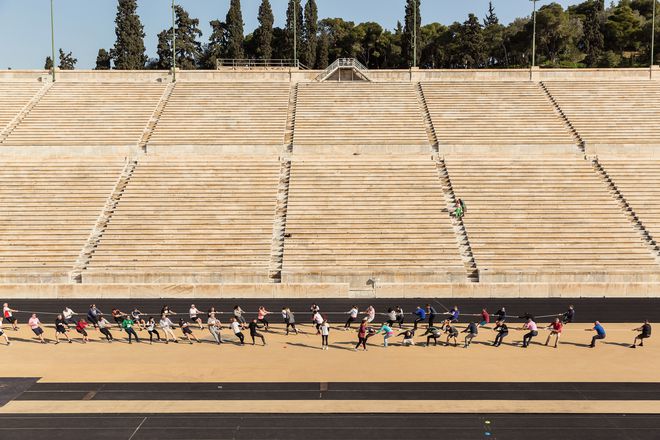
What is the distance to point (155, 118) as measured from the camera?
42.0 meters

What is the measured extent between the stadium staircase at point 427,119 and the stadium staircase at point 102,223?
20788 mm

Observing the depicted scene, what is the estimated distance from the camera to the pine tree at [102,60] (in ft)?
242

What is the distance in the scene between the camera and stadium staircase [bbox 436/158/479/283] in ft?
92.2

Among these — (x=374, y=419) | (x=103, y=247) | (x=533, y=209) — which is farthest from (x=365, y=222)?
(x=374, y=419)

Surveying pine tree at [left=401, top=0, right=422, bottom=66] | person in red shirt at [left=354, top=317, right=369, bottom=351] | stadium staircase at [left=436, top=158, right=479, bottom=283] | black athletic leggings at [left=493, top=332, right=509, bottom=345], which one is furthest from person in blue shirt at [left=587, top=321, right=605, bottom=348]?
pine tree at [left=401, top=0, right=422, bottom=66]

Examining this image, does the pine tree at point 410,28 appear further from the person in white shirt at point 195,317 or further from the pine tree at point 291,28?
the person in white shirt at point 195,317

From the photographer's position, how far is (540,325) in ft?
71.3

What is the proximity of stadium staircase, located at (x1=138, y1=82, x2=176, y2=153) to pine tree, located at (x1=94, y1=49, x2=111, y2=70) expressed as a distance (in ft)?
108

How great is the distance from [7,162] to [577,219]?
120 ft

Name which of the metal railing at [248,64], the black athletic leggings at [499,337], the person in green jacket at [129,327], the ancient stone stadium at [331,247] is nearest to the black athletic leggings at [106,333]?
the ancient stone stadium at [331,247]

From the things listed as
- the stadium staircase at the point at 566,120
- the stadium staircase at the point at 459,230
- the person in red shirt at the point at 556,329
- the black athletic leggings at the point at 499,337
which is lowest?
the black athletic leggings at the point at 499,337

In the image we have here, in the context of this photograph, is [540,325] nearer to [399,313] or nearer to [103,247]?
[399,313]

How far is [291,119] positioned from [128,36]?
2990 cm

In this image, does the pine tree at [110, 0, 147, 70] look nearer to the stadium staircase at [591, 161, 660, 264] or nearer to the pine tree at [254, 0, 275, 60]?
the pine tree at [254, 0, 275, 60]
